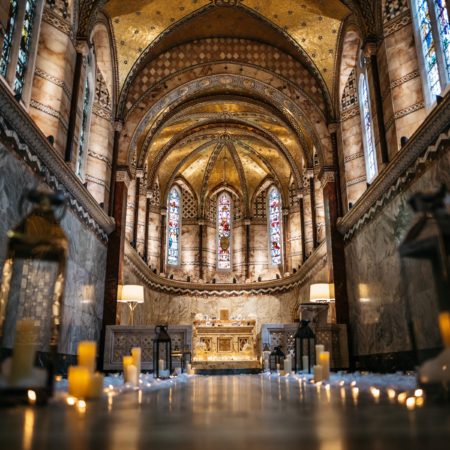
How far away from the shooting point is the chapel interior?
222 cm

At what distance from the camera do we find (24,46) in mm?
8203

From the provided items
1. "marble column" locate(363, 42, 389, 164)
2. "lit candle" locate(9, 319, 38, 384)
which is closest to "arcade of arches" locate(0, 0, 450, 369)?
"marble column" locate(363, 42, 389, 164)

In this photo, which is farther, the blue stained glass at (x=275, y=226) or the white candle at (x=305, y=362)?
the blue stained glass at (x=275, y=226)

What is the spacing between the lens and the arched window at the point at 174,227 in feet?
72.4

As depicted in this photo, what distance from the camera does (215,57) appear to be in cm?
1433

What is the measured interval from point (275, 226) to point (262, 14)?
11216 mm

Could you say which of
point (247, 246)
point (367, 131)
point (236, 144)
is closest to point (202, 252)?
point (247, 246)

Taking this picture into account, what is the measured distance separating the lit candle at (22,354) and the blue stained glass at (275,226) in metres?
20.0

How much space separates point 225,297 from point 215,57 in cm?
1080

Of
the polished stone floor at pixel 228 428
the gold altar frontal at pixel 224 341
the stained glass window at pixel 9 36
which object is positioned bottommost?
the polished stone floor at pixel 228 428

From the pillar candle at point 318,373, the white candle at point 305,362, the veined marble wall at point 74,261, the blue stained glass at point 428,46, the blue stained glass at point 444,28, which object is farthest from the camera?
the blue stained glass at point 428,46

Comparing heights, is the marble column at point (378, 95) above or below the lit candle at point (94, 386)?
above

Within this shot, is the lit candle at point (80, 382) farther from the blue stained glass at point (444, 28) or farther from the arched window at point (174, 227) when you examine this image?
the arched window at point (174, 227)

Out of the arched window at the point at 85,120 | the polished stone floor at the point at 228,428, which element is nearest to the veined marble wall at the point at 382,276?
the polished stone floor at the point at 228,428
